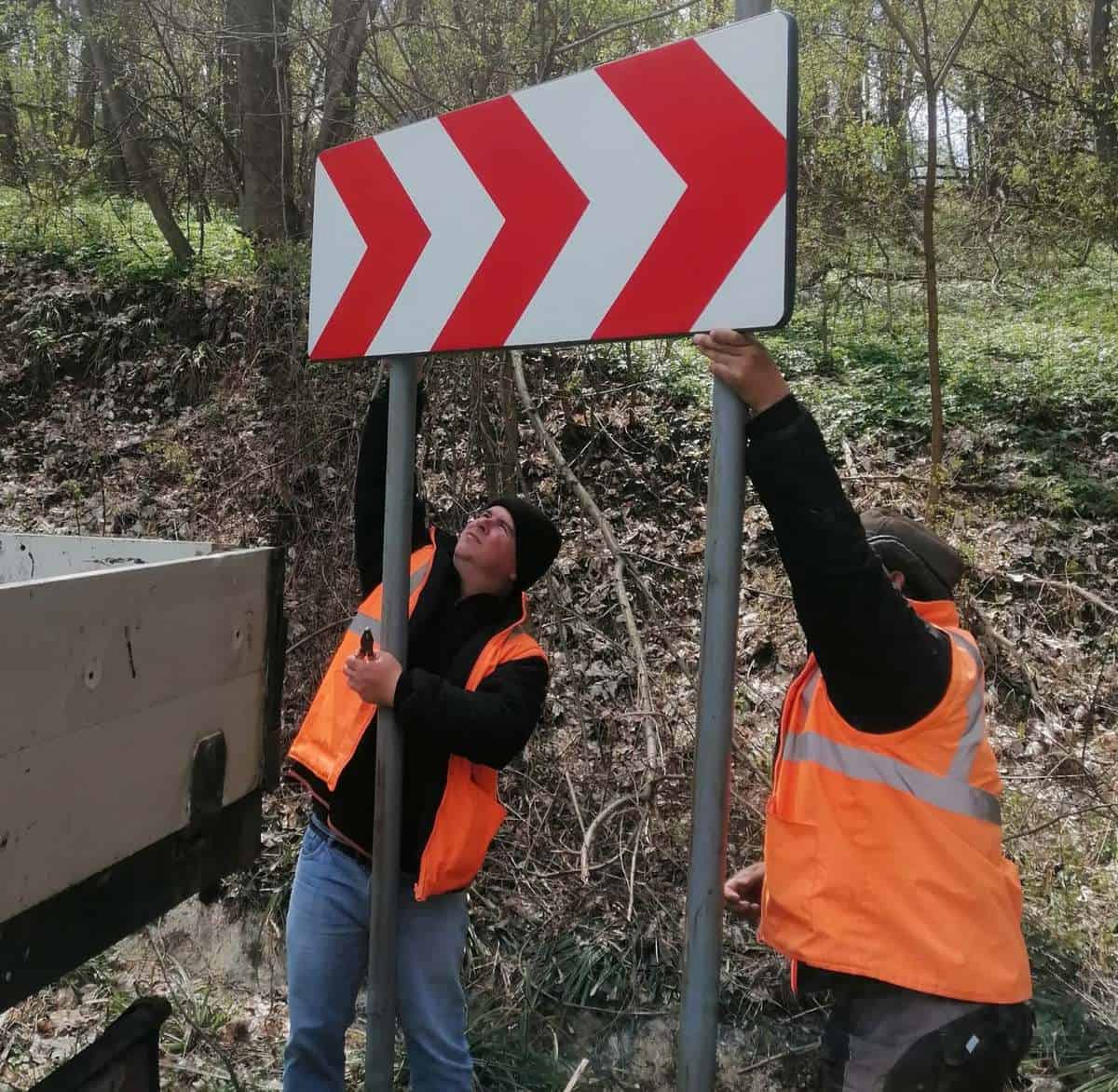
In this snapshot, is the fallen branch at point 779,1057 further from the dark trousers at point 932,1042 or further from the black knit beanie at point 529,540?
the black knit beanie at point 529,540

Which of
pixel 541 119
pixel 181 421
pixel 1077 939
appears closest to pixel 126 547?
pixel 541 119

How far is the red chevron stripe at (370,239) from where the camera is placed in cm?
190

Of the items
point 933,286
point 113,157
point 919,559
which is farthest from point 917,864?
point 113,157

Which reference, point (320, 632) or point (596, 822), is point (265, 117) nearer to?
point (320, 632)

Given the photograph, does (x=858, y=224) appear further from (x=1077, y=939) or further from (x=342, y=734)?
(x=342, y=734)

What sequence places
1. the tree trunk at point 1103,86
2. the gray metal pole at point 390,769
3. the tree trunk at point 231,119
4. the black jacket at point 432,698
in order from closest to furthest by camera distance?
1. the gray metal pole at point 390,769
2. the black jacket at point 432,698
3. the tree trunk at point 231,119
4. the tree trunk at point 1103,86

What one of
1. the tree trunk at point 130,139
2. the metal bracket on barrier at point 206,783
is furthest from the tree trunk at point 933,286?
the tree trunk at point 130,139

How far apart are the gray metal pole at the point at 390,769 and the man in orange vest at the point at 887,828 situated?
789 mm

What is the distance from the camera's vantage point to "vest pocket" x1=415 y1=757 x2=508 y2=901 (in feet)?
7.14

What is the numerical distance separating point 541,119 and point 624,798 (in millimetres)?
2908

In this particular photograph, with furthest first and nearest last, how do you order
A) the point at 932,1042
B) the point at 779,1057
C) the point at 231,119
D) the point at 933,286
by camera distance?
1. the point at 231,119
2. the point at 933,286
3. the point at 779,1057
4. the point at 932,1042

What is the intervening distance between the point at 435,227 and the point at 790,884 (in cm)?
148

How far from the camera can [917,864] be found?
5.16 ft

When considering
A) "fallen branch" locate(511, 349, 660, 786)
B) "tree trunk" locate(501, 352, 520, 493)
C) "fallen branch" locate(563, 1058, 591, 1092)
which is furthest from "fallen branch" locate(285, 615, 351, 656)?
"fallen branch" locate(563, 1058, 591, 1092)
